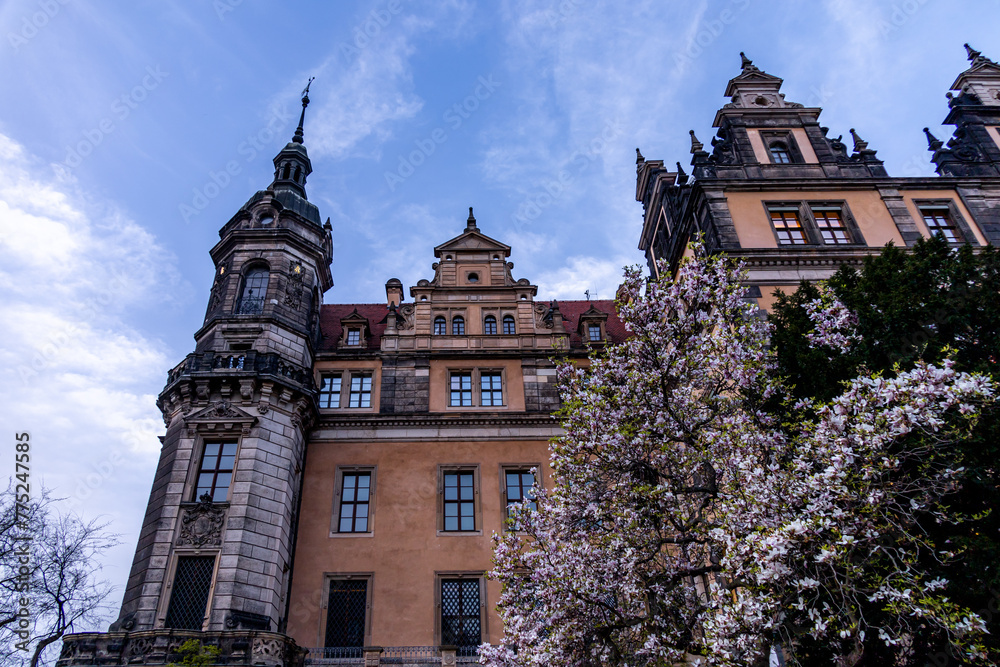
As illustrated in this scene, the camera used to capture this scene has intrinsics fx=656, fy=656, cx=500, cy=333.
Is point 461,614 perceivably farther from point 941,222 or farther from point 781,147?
point 941,222

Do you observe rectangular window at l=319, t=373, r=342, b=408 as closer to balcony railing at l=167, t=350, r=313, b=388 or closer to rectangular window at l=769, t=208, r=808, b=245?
balcony railing at l=167, t=350, r=313, b=388

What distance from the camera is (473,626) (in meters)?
19.9

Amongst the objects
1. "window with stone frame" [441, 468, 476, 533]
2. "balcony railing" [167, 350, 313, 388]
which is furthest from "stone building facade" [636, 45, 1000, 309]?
"balcony railing" [167, 350, 313, 388]

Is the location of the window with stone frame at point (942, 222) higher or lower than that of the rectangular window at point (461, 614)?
higher

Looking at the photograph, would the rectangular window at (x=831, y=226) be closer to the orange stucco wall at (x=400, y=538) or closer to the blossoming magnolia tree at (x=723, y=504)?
the blossoming magnolia tree at (x=723, y=504)

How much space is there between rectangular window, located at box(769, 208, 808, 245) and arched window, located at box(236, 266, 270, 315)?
1790cm

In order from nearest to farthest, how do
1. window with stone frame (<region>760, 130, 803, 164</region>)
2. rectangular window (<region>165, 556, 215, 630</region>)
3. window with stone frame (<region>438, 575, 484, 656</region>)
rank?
rectangular window (<region>165, 556, 215, 630</region>)
window with stone frame (<region>438, 575, 484, 656</region>)
window with stone frame (<region>760, 130, 803, 164</region>)

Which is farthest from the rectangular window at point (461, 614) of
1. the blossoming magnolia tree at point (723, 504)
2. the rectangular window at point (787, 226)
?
the rectangular window at point (787, 226)

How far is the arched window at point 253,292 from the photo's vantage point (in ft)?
76.6

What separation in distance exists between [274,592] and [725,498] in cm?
1309

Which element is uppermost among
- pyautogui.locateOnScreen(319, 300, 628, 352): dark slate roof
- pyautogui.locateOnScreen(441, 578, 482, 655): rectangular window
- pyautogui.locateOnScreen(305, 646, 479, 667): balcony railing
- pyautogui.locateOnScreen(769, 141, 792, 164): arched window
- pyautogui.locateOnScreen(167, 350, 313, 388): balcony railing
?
pyautogui.locateOnScreen(769, 141, 792, 164): arched window

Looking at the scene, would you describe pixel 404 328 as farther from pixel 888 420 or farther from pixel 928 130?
pixel 928 130

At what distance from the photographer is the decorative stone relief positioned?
18.1 meters

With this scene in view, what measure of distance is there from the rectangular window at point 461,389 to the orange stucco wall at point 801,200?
10.8 m
